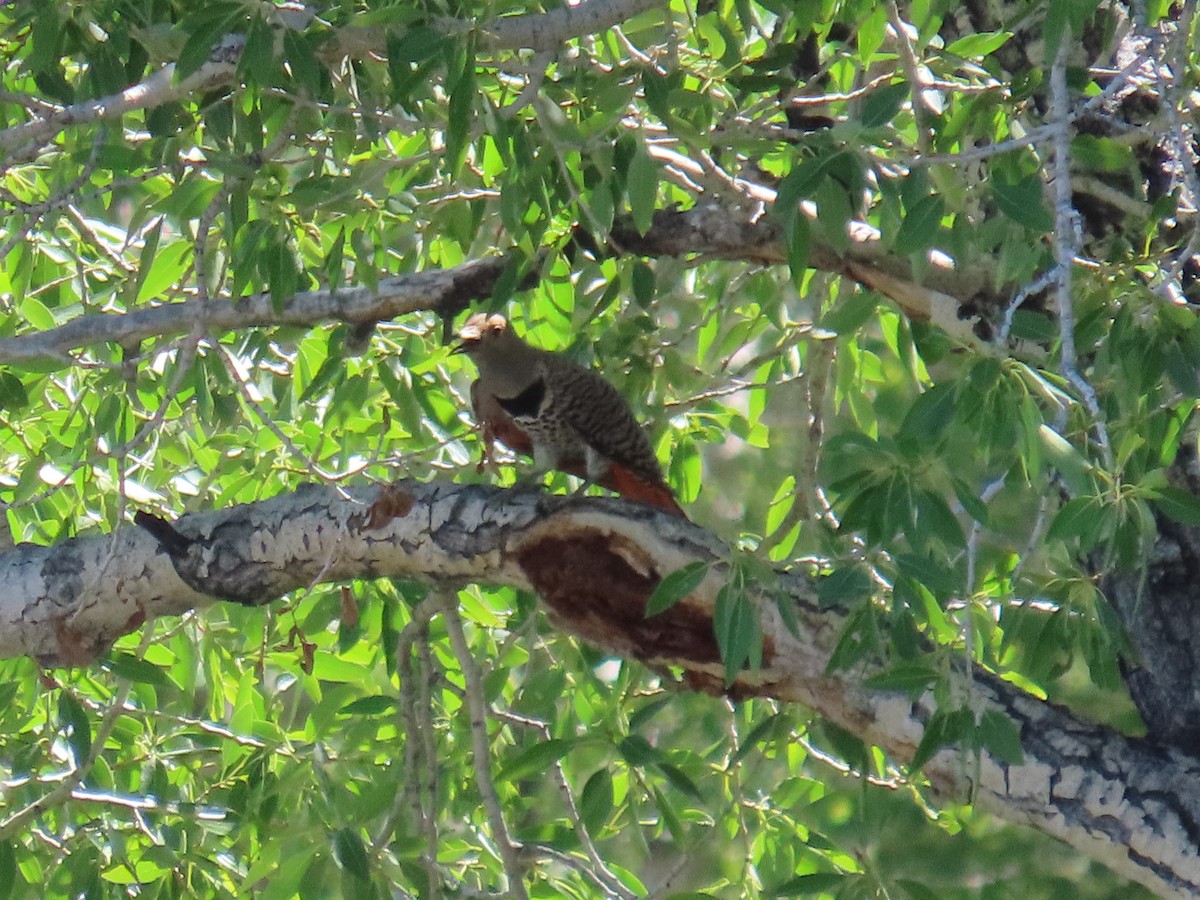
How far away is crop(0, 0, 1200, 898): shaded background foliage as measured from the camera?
235 cm

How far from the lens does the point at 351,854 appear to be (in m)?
2.55

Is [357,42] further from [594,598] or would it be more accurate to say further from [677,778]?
[677,778]

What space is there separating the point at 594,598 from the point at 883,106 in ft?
3.80

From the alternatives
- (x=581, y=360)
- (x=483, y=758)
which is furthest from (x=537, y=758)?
(x=581, y=360)

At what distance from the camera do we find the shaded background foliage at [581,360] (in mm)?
2348

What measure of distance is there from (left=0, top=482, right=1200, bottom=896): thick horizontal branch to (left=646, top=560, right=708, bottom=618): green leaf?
0.15 ft

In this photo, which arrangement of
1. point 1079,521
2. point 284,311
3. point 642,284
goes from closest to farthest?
1. point 1079,521
2. point 284,311
3. point 642,284

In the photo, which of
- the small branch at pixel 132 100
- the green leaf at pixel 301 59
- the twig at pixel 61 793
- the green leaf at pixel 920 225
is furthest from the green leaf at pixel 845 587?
the twig at pixel 61 793

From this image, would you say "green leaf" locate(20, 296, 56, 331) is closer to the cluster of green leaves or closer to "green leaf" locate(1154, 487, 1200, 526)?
the cluster of green leaves

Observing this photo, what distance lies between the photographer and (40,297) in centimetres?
428

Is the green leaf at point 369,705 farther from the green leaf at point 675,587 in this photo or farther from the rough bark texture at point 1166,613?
the rough bark texture at point 1166,613

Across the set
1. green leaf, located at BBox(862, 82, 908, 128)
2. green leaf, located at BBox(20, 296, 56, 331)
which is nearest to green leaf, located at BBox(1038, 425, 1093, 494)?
green leaf, located at BBox(862, 82, 908, 128)

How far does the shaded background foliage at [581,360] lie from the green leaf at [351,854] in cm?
1

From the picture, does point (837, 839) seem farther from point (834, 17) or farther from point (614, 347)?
point (834, 17)
